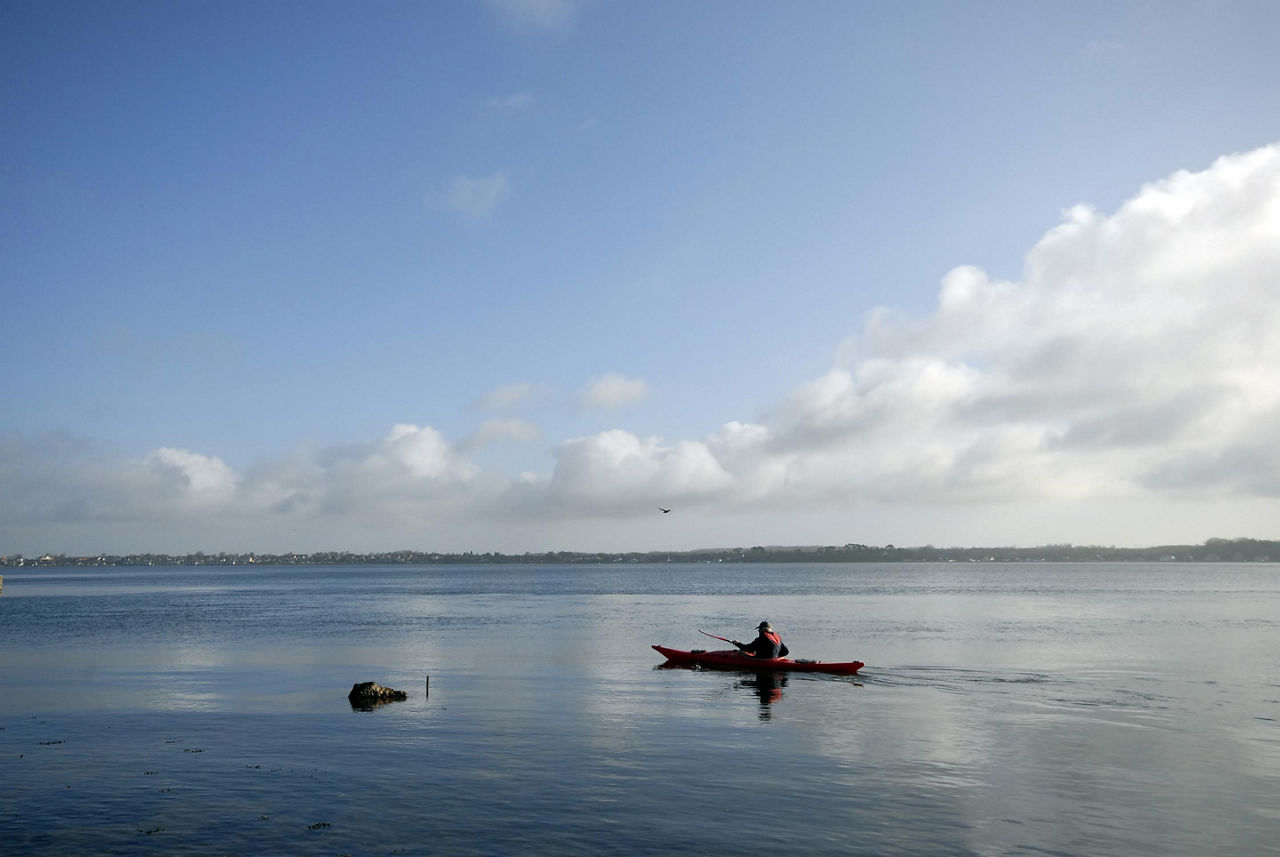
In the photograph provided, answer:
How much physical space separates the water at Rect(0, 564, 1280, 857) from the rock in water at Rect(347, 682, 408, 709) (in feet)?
2.62

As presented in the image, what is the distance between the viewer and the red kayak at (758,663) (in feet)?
147

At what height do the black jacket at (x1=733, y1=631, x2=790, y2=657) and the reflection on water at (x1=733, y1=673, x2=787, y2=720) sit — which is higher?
the black jacket at (x1=733, y1=631, x2=790, y2=657)

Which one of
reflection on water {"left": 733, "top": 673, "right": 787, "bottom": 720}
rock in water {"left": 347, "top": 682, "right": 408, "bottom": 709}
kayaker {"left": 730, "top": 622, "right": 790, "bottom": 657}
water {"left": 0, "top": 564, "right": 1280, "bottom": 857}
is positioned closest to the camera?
water {"left": 0, "top": 564, "right": 1280, "bottom": 857}

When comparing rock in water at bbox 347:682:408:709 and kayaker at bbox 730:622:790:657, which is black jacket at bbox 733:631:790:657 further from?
rock in water at bbox 347:682:408:709

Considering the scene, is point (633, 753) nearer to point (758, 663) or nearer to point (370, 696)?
point (370, 696)

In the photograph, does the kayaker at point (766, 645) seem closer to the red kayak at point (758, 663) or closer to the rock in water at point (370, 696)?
the red kayak at point (758, 663)

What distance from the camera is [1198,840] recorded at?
19.3 metres

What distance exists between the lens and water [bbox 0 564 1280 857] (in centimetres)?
1953

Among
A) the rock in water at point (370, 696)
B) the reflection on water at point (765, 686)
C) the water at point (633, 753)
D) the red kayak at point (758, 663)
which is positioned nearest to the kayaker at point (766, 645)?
the red kayak at point (758, 663)

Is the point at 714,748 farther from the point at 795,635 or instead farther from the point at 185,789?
the point at 795,635

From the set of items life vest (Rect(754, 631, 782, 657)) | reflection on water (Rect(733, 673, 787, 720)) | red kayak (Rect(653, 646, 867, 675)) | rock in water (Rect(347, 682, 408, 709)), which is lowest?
reflection on water (Rect(733, 673, 787, 720))

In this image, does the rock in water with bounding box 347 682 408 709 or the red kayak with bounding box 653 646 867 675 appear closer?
the rock in water with bounding box 347 682 408 709

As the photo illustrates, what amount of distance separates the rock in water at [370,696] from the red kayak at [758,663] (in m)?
17.1

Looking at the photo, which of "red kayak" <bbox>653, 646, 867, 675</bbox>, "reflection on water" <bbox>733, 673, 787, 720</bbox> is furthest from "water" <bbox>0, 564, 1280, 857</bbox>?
"red kayak" <bbox>653, 646, 867, 675</bbox>
